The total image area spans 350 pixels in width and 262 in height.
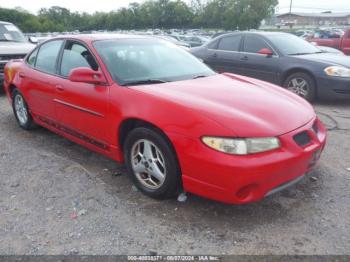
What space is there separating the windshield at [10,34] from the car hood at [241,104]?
283 inches

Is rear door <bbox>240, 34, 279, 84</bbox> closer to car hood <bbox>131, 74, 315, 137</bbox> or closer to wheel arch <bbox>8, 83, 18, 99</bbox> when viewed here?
car hood <bbox>131, 74, 315, 137</bbox>

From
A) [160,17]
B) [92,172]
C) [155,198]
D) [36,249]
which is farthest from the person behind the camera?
[160,17]

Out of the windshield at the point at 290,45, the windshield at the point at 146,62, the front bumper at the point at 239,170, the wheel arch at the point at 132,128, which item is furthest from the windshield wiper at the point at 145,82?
the windshield at the point at 290,45

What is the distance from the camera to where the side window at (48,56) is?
14.9 feet

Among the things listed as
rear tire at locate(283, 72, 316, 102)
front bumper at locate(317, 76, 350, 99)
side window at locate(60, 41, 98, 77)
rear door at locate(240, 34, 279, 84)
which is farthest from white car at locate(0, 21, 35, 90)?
front bumper at locate(317, 76, 350, 99)

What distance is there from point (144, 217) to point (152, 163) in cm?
49

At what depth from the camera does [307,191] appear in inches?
140

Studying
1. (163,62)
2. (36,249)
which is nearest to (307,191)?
(163,62)

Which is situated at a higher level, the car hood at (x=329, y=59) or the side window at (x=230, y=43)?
Result: the side window at (x=230, y=43)

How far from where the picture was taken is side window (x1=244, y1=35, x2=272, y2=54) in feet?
26.0

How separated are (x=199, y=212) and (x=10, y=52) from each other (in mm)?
6895

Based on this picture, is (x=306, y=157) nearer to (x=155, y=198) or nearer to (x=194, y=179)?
(x=194, y=179)

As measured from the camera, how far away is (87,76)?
3621 mm

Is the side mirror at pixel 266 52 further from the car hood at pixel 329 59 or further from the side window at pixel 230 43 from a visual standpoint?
the side window at pixel 230 43
